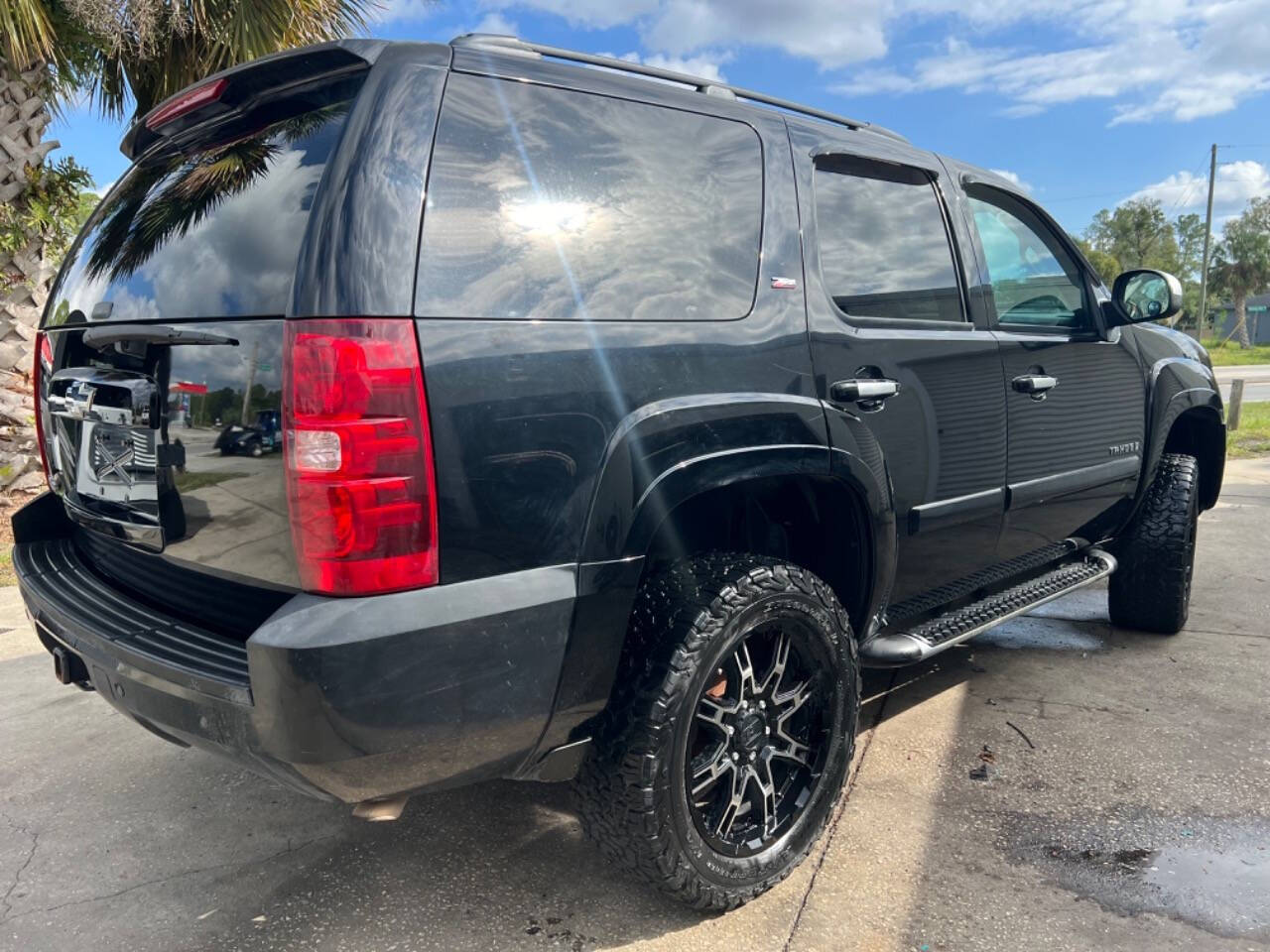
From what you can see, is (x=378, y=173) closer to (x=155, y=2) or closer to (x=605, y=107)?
(x=605, y=107)

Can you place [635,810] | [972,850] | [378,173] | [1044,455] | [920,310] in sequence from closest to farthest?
[378,173] → [635,810] → [972,850] → [920,310] → [1044,455]

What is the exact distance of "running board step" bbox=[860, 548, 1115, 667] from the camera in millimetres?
2727

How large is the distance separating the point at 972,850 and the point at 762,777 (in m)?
0.68

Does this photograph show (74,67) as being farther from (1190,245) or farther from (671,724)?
(1190,245)

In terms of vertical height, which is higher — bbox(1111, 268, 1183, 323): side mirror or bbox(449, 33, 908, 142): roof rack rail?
bbox(449, 33, 908, 142): roof rack rail

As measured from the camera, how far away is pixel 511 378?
1816mm

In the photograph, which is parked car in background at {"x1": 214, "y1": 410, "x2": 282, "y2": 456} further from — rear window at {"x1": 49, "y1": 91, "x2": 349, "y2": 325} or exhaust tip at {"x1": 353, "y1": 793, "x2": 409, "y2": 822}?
exhaust tip at {"x1": 353, "y1": 793, "x2": 409, "y2": 822}

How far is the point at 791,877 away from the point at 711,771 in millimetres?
500

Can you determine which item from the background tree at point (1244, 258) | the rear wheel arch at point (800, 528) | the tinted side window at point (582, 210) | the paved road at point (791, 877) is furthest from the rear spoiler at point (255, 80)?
the background tree at point (1244, 258)

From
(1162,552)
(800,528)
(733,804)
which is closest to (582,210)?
(800,528)

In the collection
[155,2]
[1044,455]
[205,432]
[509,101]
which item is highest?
[155,2]

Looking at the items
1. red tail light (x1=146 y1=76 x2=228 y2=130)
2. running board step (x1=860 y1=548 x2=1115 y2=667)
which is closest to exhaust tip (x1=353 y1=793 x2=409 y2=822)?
running board step (x1=860 y1=548 x2=1115 y2=667)

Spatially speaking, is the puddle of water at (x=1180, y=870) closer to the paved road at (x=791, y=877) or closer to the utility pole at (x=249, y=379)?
the paved road at (x=791, y=877)

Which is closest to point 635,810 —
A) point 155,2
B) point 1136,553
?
point 1136,553
